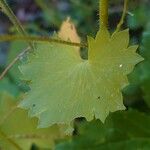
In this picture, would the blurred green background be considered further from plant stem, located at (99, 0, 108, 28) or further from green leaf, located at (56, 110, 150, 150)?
plant stem, located at (99, 0, 108, 28)

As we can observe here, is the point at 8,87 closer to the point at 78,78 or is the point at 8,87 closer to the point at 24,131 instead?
the point at 24,131

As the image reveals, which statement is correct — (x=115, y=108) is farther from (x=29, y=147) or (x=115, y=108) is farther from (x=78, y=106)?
(x=29, y=147)

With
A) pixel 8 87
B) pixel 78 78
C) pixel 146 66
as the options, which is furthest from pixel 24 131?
pixel 78 78

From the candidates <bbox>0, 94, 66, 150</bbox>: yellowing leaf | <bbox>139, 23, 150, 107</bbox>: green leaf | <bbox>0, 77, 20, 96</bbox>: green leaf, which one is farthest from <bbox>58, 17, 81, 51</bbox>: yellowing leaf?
<bbox>0, 77, 20, 96</bbox>: green leaf

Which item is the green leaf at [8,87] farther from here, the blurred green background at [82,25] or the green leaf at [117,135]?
the green leaf at [117,135]

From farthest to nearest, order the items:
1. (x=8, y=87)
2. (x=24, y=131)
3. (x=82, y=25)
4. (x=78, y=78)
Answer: (x=82, y=25)
(x=8, y=87)
(x=24, y=131)
(x=78, y=78)

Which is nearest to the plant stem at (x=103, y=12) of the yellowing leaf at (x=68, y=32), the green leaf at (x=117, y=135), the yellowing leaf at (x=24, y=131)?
the yellowing leaf at (x=68, y=32)

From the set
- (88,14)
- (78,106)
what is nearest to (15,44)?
(88,14)
